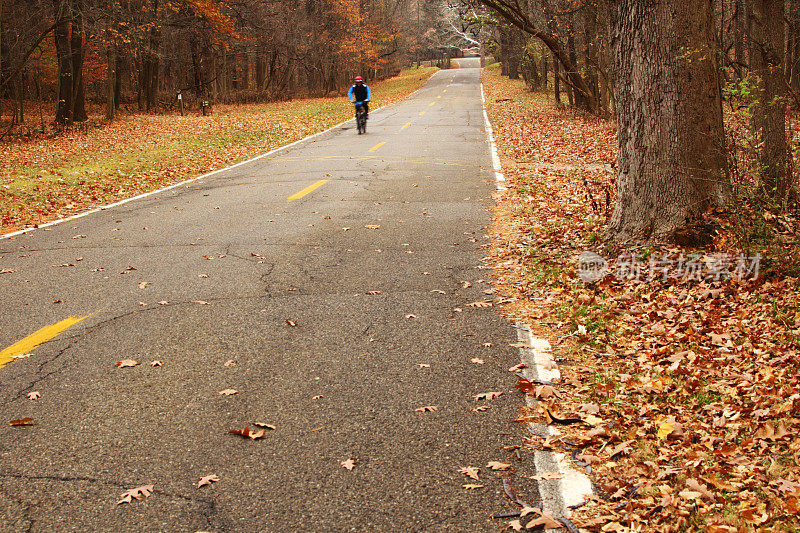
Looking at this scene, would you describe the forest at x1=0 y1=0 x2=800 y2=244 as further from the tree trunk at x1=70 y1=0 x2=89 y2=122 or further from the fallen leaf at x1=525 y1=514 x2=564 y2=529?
the fallen leaf at x1=525 y1=514 x2=564 y2=529

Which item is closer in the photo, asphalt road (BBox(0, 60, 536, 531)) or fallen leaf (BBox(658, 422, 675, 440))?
asphalt road (BBox(0, 60, 536, 531))

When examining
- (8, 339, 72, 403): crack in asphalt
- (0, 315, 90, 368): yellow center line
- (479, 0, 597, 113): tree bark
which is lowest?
(8, 339, 72, 403): crack in asphalt

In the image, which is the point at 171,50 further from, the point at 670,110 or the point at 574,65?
the point at 670,110

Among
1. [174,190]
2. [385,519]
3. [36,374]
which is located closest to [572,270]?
[385,519]

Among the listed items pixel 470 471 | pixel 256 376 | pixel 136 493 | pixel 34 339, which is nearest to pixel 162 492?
pixel 136 493

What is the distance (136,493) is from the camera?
3.52m

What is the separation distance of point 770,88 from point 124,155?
16.6 m

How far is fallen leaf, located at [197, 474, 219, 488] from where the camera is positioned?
11.8ft

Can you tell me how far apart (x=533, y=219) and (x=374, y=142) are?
12.5m

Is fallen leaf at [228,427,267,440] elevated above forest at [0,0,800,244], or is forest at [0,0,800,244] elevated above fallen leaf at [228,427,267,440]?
forest at [0,0,800,244]

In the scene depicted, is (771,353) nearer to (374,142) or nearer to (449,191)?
(449,191)

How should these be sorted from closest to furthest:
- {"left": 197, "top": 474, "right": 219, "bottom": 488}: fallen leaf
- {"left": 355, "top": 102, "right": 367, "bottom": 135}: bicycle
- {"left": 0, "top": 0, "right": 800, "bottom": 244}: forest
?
{"left": 197, "top": 474, "right": 219, "bottom": 488}: fallen leaf, {"left": 0, "top": 0, "right": 800, "bottom": 244}: forest, {"left": 355, "top": 102, "right": 367, "bottom": 135}: bicycle

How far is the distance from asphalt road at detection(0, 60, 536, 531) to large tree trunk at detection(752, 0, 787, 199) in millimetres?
3903

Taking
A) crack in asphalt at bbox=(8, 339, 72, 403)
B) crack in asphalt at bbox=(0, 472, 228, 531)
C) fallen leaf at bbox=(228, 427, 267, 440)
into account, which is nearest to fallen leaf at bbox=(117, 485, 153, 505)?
crack in asphalt at bbox=(0, 472, 228, 531)
